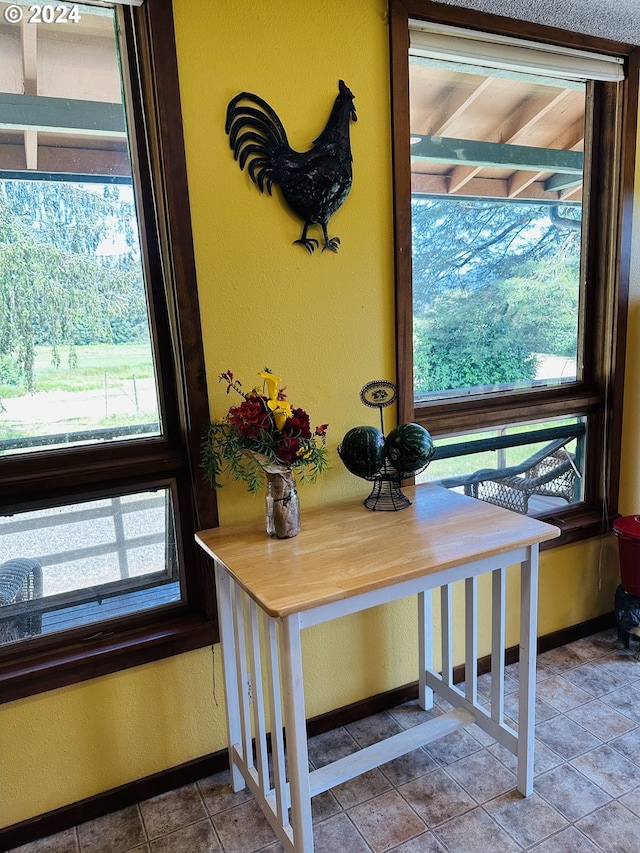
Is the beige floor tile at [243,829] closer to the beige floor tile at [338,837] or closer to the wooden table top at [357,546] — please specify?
the beige floor tile at [338,837]

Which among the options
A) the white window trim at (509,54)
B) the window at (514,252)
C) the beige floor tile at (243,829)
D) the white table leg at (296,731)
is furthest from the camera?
the window at (514,252)

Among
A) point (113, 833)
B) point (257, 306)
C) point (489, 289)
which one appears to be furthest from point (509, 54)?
point (113, 833)

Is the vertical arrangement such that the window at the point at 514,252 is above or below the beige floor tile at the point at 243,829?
above

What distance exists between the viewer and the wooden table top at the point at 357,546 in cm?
130

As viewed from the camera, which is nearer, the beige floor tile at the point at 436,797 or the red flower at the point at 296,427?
the red flower at the point at 296,427

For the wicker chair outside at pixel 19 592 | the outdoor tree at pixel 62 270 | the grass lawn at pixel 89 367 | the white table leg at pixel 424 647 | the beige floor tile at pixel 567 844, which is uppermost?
the outdoor tree at pixel 62 270

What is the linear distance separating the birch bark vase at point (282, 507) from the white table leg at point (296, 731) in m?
0.34

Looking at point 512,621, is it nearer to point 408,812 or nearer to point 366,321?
point 408,812

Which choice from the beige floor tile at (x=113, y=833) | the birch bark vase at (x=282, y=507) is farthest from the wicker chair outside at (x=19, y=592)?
the birch bark vase at (x=282, y=507)

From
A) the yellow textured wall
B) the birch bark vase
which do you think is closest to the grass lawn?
the yellow textured wall

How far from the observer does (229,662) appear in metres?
1.69

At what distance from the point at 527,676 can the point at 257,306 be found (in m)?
1.38

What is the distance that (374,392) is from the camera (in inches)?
70.9

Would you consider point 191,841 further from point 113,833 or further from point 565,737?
point 565,737
